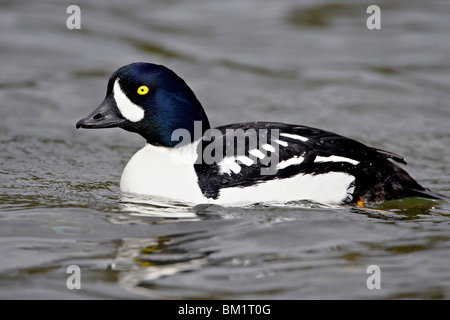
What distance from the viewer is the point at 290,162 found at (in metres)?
7.18

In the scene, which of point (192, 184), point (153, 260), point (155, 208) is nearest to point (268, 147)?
point (192, 184)

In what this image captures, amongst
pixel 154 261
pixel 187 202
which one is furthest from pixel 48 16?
pixel 154 261

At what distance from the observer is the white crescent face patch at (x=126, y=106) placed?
7418mm

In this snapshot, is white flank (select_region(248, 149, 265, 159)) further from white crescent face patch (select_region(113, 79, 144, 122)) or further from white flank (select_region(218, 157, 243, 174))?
white crescent face patch (select_region(113, 79, 144, 122))

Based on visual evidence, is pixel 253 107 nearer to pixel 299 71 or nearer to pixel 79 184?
pixel 299 71

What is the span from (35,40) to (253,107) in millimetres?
4920

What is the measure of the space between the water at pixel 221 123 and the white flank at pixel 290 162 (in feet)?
1.34

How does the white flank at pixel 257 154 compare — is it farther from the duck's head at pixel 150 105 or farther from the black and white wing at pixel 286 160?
the duck's head at pixel 150 105

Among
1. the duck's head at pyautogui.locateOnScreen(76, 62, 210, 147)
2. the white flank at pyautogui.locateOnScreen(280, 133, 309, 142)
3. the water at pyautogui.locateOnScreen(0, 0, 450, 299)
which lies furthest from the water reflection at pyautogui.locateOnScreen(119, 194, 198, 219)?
the white flank at pyautogui.locateOnScreen(280, 133, 309, 142)

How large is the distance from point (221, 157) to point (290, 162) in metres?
0.66

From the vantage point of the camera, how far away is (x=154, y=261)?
605 centimetres

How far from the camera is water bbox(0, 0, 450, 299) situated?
5883mm

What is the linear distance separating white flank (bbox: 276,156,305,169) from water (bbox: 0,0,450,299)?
16.0 inches

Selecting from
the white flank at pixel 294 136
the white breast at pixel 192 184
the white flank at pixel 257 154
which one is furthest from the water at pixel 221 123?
the white flank at pixel 294 136
